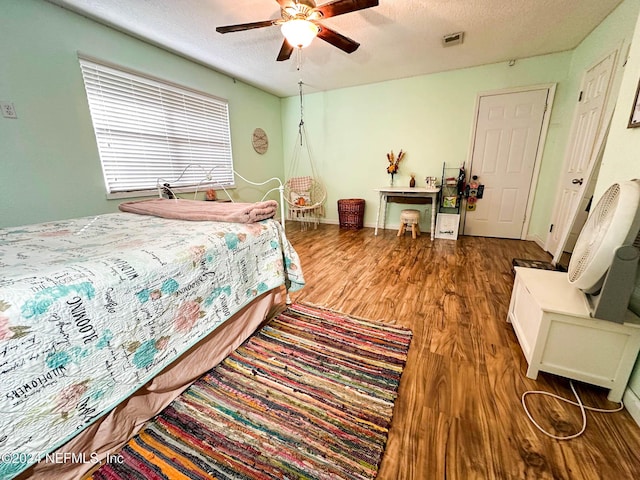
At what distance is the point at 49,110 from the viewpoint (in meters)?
2.11

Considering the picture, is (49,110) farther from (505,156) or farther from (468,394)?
(505,156)

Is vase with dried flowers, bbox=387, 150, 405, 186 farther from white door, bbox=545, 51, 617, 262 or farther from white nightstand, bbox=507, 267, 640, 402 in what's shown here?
white nightstand, bbox=507, 267, 640, 402

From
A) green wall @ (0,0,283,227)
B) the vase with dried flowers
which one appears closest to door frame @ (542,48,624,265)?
the vase with dried flowers

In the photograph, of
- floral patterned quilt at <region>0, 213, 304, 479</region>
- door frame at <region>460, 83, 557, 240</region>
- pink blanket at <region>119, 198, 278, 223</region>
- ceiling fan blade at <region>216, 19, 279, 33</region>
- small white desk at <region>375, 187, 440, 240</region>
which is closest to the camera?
floral patterned quilt at <region>0, 213, 304, 479</region>

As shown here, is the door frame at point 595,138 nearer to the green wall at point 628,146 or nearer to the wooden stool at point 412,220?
the green wall at point 628,146

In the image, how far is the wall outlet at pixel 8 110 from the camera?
1896mm

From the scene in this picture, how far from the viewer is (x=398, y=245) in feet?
11.8

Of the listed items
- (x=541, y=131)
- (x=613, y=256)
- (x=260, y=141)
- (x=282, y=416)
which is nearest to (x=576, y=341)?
(x=613, y=256)

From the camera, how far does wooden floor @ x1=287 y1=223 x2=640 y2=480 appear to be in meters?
0.93

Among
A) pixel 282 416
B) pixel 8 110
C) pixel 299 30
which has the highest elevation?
pixel 299 30

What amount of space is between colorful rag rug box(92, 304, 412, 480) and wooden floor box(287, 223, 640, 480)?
0.39 ft

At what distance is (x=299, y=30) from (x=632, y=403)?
2779 mm

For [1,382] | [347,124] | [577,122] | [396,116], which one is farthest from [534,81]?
[1,382]

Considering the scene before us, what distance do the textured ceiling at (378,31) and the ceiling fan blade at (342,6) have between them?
0.55m
